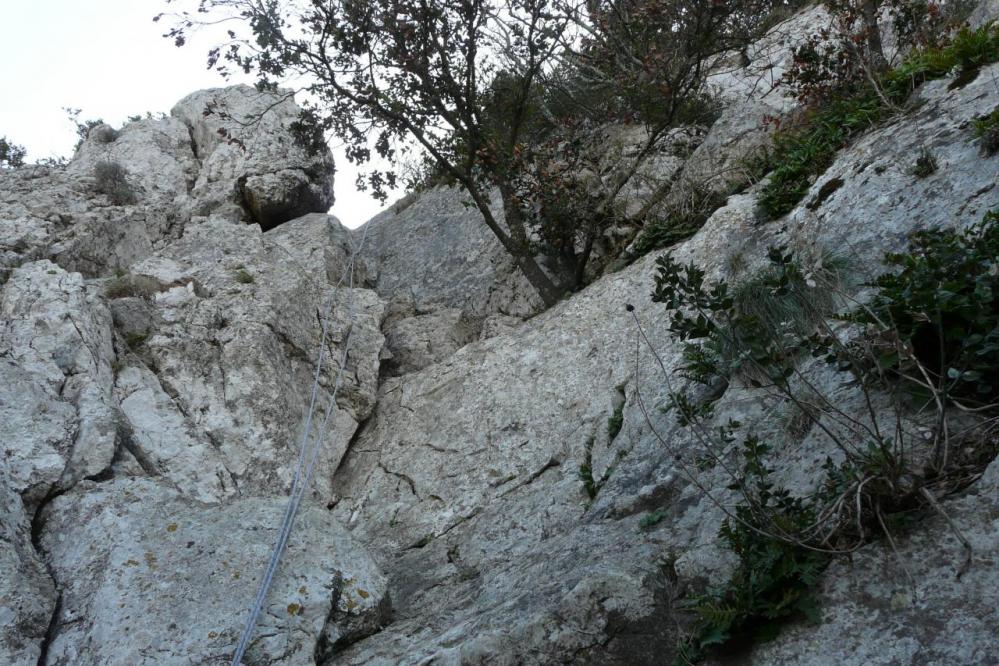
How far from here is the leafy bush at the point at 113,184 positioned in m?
10.8

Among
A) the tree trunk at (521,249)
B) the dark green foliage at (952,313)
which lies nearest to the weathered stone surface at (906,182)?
the dark green foliage at (952,313)

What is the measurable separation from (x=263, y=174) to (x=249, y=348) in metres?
5.11

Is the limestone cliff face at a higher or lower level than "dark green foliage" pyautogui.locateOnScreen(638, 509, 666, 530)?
higher

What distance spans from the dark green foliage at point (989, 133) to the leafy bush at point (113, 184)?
1023 cm

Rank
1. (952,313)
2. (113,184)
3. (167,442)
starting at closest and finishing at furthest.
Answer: (952,313) → (167,442) → (113,184)

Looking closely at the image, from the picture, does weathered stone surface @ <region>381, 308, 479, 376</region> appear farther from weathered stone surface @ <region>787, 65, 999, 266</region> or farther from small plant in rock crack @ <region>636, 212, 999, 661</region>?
small plant in rock crack @ <region>636, 212, 999, 661</region>

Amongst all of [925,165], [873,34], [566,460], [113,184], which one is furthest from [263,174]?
[925,165]

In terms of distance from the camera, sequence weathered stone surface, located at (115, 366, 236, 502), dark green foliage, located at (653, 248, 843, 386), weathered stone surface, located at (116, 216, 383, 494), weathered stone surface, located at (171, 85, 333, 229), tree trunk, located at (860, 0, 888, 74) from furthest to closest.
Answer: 1. weathered stone surface, located at (171, 85, 333, 229)
2. tree trunk, located at (860, 0, 888, 74)
3. weathered stone surface, located at (116, 216, 383, 494)
4. weathered stone surface, located at (115, 366, 236, 502)
5. dark green foliage, located at (653, 248, 843, 386)

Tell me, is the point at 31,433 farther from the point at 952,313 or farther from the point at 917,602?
the point at 952,313

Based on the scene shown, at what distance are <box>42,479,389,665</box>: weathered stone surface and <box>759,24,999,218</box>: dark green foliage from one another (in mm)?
5677

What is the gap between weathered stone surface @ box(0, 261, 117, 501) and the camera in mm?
5676

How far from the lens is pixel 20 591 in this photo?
15.1 feet

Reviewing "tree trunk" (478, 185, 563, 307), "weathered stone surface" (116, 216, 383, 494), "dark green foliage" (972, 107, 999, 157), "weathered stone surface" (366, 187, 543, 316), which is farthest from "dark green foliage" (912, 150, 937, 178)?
"weathered stone surface" (116, 216, 383, 494)

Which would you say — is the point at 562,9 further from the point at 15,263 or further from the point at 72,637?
the point at 72,637
